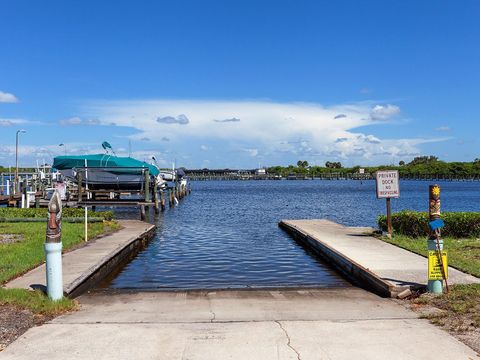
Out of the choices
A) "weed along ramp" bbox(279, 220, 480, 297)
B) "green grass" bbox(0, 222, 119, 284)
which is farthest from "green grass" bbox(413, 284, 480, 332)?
"green grass" bbox(0, 222, 119, 284)

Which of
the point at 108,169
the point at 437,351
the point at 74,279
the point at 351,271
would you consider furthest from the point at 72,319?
→ the point at 108,169

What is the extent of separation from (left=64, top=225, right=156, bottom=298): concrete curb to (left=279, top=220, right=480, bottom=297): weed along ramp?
6512 millimetres

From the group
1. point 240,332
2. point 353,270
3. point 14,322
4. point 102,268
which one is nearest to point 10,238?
point 102,268

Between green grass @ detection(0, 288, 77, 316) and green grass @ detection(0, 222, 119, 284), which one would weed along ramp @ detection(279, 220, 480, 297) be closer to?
green grass @ detection(0, 288, 77, 316)

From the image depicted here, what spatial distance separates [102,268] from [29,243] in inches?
181

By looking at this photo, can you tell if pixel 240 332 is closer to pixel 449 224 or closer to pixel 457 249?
pixel 457 249

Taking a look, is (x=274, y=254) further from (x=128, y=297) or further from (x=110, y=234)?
(x=128, y=297)

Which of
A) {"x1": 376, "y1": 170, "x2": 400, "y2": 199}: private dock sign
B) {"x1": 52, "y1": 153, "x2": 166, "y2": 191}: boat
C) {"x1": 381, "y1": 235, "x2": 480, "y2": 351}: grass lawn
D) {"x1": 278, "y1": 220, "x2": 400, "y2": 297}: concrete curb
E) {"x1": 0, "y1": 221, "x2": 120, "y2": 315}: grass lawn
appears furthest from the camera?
{"x1": 52, "y1": 153, "x2": 166, "y2": 191}: boat

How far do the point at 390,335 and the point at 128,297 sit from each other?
564 cm

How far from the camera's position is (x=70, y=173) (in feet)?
143

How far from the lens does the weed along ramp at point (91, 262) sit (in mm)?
11598

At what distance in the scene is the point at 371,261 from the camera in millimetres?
14414

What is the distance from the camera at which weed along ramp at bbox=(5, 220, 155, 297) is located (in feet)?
38.1

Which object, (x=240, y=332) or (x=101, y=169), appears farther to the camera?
(x=101, y=169)
